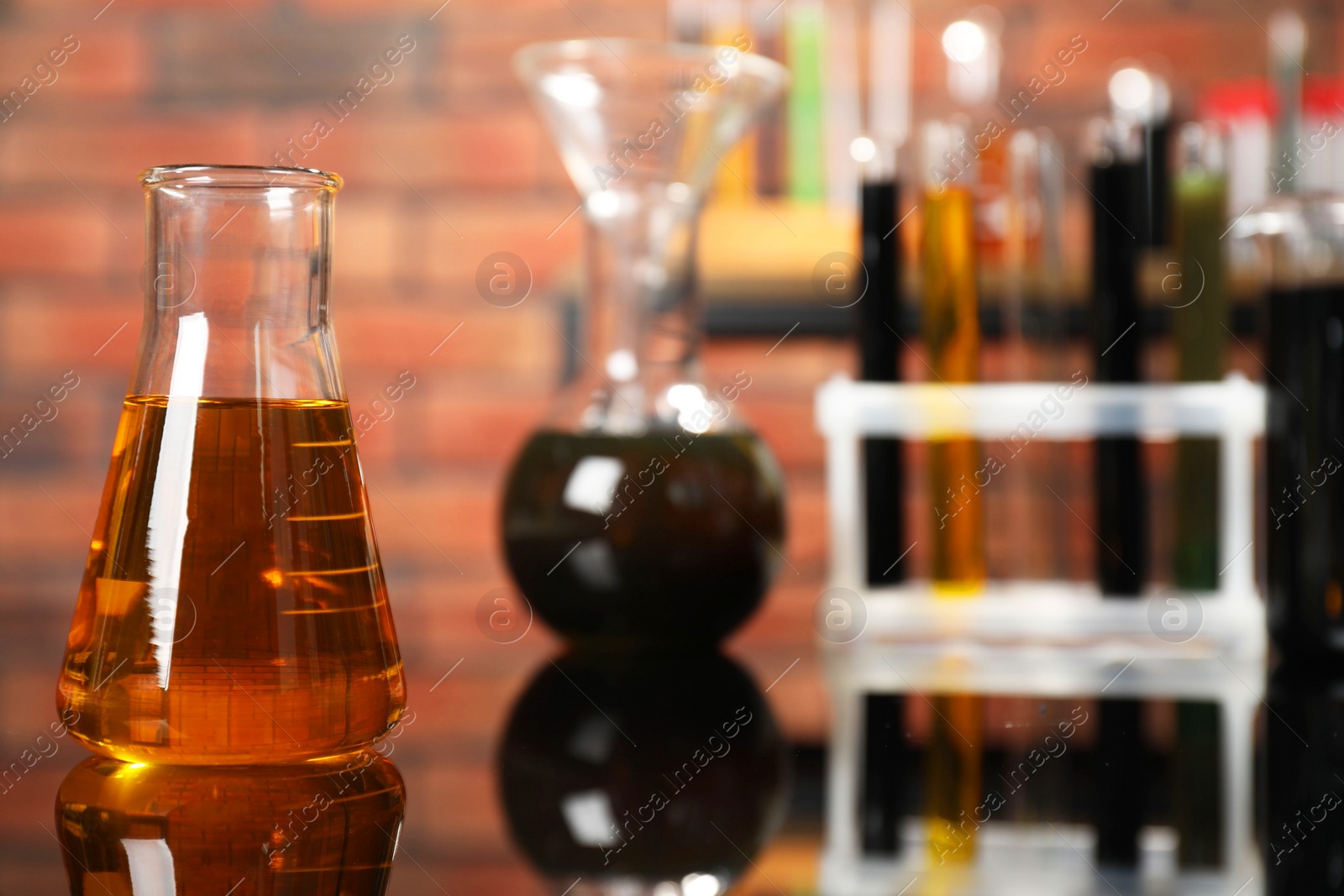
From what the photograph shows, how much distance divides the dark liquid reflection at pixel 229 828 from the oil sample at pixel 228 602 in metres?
0.01

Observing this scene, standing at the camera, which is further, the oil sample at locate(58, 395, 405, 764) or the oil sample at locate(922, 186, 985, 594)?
the oil sample at locate(922, 186, 985, 594)

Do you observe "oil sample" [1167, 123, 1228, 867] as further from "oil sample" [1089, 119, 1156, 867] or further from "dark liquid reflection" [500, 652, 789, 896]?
"dark liquid reflection" [500, 652, 789, 896]

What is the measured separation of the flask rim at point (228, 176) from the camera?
43 centimetres

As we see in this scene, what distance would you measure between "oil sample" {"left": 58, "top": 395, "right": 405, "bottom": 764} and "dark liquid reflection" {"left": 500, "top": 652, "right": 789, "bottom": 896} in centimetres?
7

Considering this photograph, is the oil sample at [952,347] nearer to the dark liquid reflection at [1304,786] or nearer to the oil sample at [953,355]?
the oil sample at [953,355]

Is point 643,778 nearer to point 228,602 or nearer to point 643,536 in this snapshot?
point 228,602

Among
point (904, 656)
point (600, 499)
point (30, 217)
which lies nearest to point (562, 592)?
point (600, 499)

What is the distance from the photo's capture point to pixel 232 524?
0.42 metres

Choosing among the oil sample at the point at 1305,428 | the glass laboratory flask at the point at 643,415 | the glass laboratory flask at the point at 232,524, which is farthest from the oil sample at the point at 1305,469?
the glass laboratory flask at the point at 232,524

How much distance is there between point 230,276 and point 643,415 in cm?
33

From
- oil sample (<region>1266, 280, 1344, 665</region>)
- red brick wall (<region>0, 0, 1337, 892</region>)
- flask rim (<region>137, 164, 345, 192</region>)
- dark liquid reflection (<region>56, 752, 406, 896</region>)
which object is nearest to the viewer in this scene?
dark liquid reflection (<region>56, 752, 406, 896</region>)

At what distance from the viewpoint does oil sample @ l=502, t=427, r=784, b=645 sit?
70 centimetres

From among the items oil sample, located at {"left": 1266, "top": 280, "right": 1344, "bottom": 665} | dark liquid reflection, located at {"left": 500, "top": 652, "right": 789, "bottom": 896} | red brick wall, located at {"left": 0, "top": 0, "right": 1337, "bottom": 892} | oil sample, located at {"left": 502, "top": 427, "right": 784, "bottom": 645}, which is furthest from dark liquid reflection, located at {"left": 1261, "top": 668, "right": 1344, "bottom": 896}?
red brick wall, located at {"left": 0, "top": 0, "right": 1337, "bottom": 892}

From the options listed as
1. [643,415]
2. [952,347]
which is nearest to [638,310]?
[643,415]
